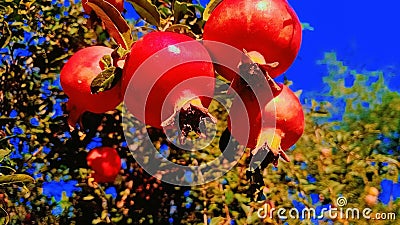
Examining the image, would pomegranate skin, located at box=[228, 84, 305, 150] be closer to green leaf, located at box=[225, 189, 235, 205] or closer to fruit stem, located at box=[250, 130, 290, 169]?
fruit stem, located at box=[250, 130, 290, 169]

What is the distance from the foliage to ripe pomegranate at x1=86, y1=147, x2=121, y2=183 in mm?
45

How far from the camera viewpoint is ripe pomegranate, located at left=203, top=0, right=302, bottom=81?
0.53 metres

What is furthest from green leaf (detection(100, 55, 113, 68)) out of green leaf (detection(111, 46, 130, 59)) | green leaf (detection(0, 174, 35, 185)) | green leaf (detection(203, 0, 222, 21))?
green leaf (detection(0, 174, 35, 185))

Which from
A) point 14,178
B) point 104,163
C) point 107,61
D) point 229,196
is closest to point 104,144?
point 104,163

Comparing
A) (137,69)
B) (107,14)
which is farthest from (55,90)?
(137,69)

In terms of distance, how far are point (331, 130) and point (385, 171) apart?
0.19 m

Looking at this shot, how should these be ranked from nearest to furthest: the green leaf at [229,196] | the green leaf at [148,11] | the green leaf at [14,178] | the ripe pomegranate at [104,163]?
the green leaf at [148,11]
the green leaf at [14,178]
the green leaf at [229,196]
the ripe pomegranate at [104,163]

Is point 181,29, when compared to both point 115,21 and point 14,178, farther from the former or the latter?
point 14,178

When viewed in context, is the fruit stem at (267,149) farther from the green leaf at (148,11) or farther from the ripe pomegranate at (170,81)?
the green leaf at (148,11)

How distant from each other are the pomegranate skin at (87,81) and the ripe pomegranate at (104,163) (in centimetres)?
70

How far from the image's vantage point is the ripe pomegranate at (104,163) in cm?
135

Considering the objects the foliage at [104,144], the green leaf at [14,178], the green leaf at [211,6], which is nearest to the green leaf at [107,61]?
the green leaf at [211,6]

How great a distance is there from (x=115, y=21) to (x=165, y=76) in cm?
14

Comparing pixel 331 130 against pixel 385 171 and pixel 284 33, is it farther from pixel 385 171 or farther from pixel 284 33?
pixel 284 33
